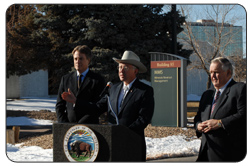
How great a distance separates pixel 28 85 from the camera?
2831 cm

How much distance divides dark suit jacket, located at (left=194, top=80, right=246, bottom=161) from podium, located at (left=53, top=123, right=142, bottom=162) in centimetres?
76

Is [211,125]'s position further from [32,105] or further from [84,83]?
[32,105]

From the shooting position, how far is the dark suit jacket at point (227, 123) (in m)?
3.52

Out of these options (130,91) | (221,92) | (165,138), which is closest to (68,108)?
(130,91)

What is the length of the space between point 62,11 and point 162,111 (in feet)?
21.5

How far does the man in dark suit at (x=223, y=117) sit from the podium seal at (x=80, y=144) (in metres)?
1.12

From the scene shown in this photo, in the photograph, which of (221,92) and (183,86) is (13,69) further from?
(221,92)

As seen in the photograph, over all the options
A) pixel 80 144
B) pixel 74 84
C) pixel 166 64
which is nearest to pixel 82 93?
pixel 74 84

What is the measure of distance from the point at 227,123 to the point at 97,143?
1313 millimetres

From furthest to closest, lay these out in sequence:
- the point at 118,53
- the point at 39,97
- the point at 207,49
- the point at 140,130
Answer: the point at 39,97 → the point at 207,49 → the point at 118,53 → the point at 140,130

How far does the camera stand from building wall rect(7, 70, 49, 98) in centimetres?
2722

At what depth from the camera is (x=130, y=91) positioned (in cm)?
409

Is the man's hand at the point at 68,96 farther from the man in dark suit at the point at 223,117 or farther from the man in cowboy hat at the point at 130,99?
the man in dark suit at the point at 223,117

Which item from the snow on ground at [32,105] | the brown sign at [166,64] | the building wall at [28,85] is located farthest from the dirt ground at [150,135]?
the building wall at [28,85]
